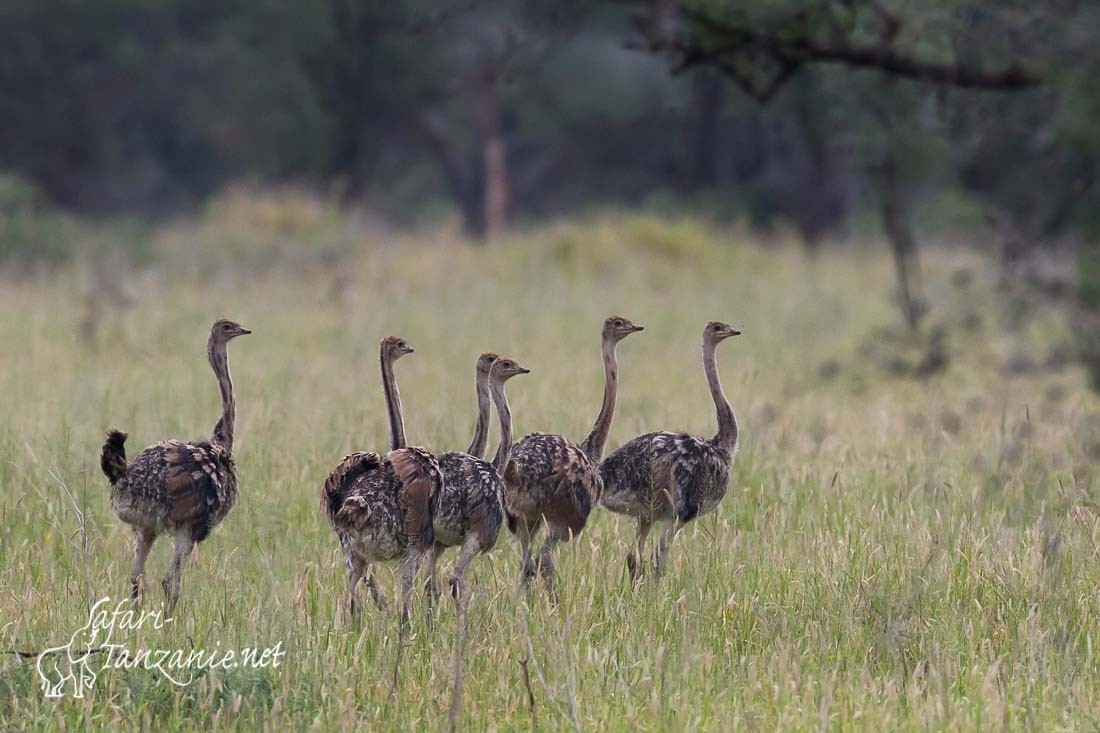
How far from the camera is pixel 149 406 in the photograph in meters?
11.1

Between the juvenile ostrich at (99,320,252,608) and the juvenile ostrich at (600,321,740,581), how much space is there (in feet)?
6.03

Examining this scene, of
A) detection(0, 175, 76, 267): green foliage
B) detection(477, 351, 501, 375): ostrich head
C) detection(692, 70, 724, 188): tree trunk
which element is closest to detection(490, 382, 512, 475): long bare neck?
detection(477, 351, 501, 375): ostrich head

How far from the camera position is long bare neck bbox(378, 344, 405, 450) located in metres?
7.12

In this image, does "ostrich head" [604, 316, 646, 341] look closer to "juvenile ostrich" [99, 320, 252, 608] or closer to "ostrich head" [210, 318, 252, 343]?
"ostrich head" [210, 318, 252, 343]

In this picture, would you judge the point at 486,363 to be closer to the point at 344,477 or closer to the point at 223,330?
the point at 344,477

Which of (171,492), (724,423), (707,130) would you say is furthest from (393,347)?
(707,130)

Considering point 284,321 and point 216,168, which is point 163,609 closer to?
point 284,321

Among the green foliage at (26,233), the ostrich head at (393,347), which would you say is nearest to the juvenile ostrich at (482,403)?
the ostrich head at (393,347)

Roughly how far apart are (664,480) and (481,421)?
2.94 feet

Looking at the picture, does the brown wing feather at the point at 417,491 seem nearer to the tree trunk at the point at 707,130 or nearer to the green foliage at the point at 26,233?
the green foliage at the point at 26,233

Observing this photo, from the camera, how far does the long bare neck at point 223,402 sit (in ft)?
24.6

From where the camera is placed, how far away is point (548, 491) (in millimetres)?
7152

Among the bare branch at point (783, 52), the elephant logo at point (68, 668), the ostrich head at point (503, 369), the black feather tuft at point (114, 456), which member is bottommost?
the elephant logo at point (68, 668)

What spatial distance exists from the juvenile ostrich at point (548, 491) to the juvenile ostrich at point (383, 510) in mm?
640
